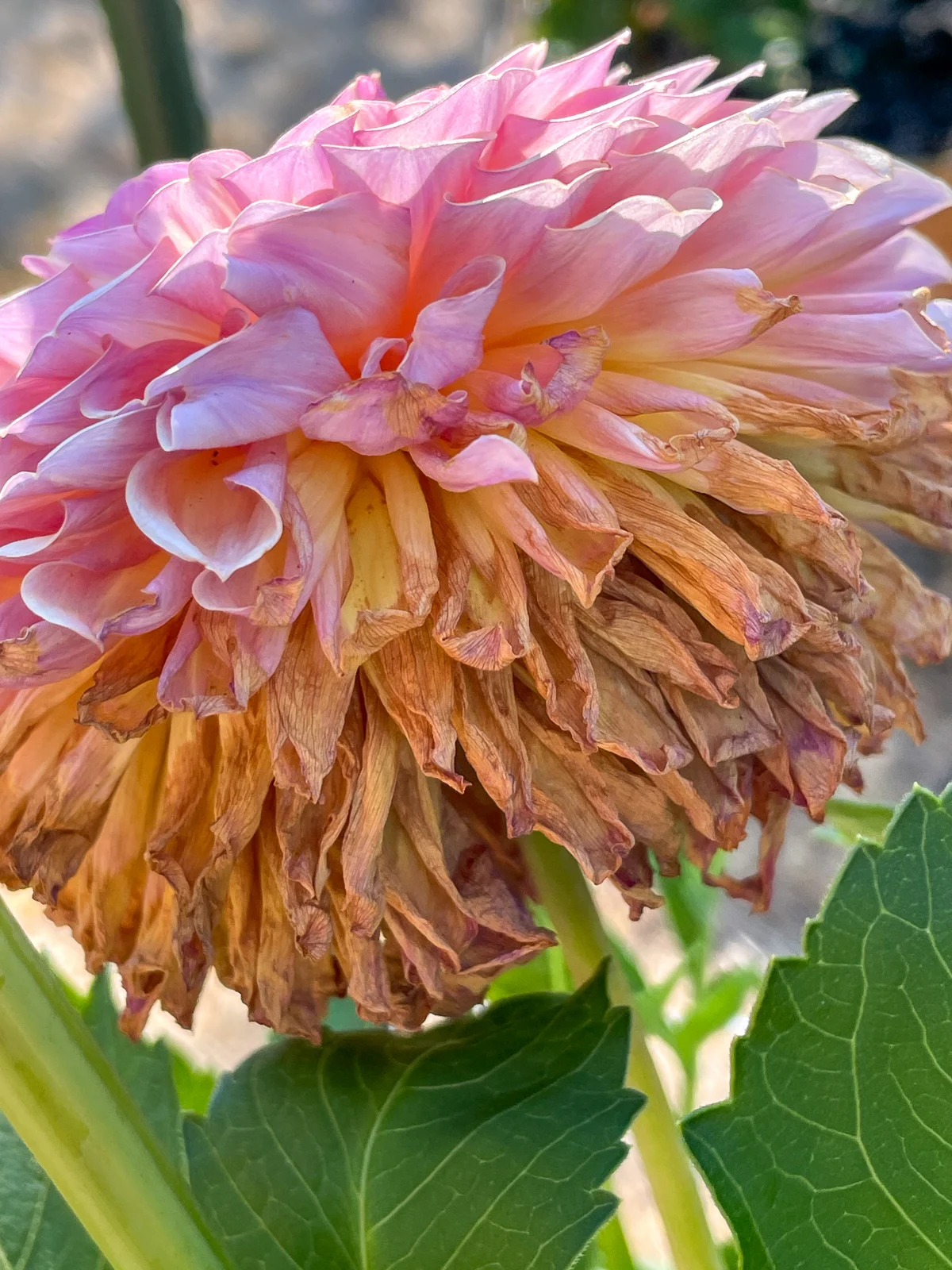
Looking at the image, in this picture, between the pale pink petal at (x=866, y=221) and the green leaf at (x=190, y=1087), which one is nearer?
the pale pink petal at (x=866, y=221)

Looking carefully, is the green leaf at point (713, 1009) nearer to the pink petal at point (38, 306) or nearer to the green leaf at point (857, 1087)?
the green leaf at point (857, 1087)

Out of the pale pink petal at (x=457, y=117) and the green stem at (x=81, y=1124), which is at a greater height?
the pale pink petal at (x=457, y=117)

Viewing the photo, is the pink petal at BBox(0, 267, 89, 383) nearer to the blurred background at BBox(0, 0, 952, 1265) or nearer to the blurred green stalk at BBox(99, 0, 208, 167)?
the blurred green stalk at BBox(99, 0, 208, 167)

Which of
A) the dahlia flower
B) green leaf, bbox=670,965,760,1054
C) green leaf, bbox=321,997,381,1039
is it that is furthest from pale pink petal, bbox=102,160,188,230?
green leaf, bbox=670,965,760,1054

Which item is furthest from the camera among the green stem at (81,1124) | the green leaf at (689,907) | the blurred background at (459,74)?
the blurred background at (459,74)

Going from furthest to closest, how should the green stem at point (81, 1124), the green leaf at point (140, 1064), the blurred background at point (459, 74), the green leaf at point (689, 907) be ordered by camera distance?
the blurred background at point (459, 74) → the green leaf at point (689, 907) → the green leaf at point (140, 1064) → the green stem at point (81, 1124)

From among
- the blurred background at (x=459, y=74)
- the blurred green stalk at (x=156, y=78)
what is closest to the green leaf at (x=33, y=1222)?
the blurred green stalk at (x=156, y=78)
